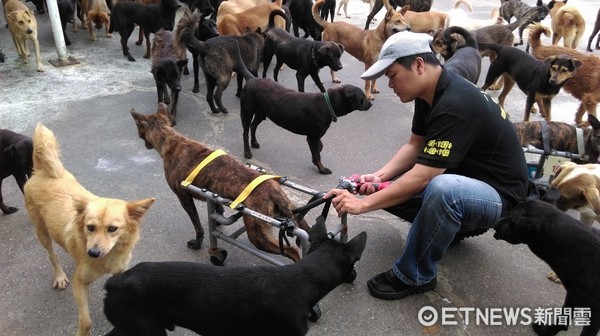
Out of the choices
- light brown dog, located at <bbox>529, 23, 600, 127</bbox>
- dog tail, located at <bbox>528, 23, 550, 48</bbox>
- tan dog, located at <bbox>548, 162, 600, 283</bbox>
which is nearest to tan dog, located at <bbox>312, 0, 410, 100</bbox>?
dog tail, located at <bbox>528, 23, 550, 48</bbox>

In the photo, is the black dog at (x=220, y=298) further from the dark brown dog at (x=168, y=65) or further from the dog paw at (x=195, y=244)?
the dark brown dog at (x=168, y=65)

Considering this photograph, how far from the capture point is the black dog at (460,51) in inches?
201

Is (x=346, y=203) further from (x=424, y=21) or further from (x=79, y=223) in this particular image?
(x=424, y=21)

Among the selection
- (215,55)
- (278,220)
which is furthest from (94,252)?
(215,55)

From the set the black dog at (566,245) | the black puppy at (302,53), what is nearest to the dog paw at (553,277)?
the black dog at (566,245)

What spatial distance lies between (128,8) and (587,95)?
7.05 metres

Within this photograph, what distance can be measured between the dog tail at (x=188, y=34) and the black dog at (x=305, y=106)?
127 cm

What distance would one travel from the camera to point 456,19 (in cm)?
841

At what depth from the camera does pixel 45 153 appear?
9.43 feet

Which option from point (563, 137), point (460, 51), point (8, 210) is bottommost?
point (8, 210)

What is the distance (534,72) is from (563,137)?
177 centimetres

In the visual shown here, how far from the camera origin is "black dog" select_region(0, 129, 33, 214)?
3438mm

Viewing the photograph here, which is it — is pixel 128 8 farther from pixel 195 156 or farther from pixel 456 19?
pixel 456 19

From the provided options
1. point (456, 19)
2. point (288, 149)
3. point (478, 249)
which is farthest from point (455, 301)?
Result: point (456, 19)
